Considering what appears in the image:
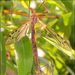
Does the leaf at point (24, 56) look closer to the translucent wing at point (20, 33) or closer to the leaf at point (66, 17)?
the translucent wing at point (20, 33)

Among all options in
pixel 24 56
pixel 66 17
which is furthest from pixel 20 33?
pixel 66 17

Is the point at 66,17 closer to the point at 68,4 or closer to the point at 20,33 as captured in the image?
the point at 68,4

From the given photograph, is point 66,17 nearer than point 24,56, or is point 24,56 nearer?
point 24,56

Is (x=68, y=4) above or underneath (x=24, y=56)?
above

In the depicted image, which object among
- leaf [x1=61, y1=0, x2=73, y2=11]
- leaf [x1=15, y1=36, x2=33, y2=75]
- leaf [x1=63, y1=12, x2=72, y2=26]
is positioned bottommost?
leaf [x1=15, y1=36, x2=33, y2=75]

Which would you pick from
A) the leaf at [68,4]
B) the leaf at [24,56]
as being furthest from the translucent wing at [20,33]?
the leaf at [68,4]

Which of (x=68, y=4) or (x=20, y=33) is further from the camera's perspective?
(x=68, y=4)

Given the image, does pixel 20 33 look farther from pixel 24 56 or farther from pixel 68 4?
pixel 68 4

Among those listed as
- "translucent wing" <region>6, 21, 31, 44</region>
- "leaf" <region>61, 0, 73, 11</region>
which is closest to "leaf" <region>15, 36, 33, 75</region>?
"translucent wing" <region>6, 21, 31, 44</region>

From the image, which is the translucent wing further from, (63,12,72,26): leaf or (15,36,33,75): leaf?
(63,12,72,26): leaf

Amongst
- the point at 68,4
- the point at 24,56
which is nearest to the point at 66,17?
the point at 68,4
